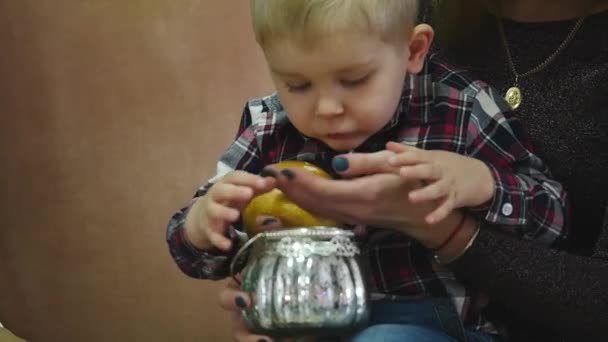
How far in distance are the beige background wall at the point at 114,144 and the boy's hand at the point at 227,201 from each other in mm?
827

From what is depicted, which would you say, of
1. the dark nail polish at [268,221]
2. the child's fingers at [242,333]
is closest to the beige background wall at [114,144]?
the child's fingers at [242,333]

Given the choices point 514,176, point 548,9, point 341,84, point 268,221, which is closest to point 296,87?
point 341,84

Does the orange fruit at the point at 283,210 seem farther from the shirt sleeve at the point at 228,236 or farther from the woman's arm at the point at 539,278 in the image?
the woman's arm at the point at 539,278

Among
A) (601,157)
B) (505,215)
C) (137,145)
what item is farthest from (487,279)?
(137,145)

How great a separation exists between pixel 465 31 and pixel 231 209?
19.5 inches

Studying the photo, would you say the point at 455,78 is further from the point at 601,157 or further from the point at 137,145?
the point at 137,145

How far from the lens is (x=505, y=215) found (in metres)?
0.89

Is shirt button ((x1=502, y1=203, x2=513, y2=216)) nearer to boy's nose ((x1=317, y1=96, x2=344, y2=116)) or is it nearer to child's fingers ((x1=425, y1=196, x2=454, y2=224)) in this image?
child's fingers ((x1=425, y1=196, x2=454, y2=224))

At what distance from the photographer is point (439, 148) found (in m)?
0.93

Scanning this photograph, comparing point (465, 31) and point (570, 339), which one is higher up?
point (465, 31)

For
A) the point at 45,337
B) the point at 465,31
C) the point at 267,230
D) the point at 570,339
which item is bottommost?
the point at 45,337

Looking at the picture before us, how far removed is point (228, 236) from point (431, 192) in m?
0.24

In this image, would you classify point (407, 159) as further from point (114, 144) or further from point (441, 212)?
point (114, 144)

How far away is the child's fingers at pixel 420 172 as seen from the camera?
0.76 meters
